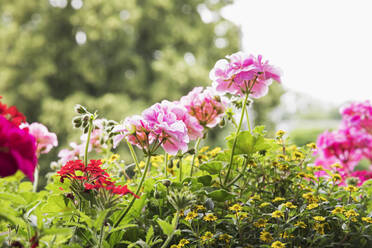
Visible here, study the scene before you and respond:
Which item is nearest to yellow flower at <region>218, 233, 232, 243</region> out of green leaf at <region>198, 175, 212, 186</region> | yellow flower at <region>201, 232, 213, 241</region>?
yellow flower at <region>201, 232, 213, 241</region>

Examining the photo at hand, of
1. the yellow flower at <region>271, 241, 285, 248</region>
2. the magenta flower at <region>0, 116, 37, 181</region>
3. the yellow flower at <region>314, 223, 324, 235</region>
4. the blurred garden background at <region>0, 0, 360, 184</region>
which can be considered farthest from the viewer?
the blurred garden background at <region>0, 0, 360, 184</region>

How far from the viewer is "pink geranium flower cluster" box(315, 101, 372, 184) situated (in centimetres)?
187

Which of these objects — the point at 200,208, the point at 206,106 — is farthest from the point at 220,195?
the point at 206,106

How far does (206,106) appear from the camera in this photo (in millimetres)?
1174

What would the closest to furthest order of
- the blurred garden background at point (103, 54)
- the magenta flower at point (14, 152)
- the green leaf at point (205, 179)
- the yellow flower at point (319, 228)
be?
the magenta flower at point (14, 152) < the yellow flower at point (319, 228) < the green leaf at point (205, 179) < the blurred garden background at point (103, 54)

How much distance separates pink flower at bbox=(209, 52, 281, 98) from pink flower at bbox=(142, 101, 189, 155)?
262 millimetres

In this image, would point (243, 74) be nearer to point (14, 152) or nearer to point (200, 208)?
point (200, 208)

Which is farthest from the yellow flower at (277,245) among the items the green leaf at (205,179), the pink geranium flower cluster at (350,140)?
the pink geranium flower cluster at (350,140)

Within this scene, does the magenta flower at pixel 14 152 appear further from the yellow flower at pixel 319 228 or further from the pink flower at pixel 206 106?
the yellow flower at pixel 319 228

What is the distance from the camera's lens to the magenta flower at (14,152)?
0.58 m

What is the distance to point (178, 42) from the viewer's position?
788cm

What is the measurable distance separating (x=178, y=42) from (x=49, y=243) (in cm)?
746

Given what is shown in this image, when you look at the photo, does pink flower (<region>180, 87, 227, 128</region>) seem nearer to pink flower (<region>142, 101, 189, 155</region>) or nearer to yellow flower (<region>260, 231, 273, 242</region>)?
pink flower (<region>142, 101, 189, 155</region>)

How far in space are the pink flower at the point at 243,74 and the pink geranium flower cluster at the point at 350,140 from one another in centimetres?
86
